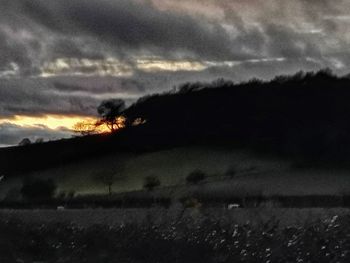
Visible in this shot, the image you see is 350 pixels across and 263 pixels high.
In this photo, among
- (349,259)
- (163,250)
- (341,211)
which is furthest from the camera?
(163,250)

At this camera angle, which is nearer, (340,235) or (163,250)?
(340,235)

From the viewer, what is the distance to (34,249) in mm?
48812

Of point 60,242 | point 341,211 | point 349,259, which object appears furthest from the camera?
point 60,242

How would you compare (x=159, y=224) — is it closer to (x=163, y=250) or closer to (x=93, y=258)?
(x=163, y=250)

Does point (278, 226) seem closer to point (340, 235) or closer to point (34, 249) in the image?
point (340, 235)

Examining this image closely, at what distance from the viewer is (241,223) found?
40.9 metres

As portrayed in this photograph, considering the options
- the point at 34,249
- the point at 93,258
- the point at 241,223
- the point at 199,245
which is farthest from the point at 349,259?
the point at 34,249

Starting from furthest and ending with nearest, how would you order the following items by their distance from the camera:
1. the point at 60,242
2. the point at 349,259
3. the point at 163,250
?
the point at 60,242 < the point at 163,250 < the point at 349,259

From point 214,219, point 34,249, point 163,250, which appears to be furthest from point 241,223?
point 34,249

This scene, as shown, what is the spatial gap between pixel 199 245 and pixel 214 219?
2.17 meters

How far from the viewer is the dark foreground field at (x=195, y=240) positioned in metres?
38.9

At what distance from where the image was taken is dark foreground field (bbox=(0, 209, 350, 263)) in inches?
1532

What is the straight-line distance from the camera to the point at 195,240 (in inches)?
1693

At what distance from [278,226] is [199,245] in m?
5.61
